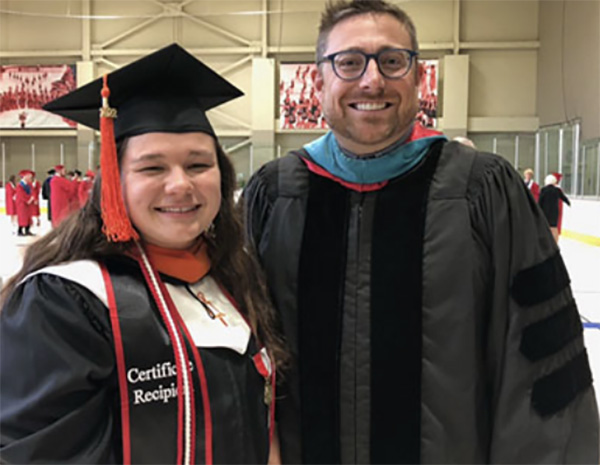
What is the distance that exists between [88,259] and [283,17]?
18.7 metres

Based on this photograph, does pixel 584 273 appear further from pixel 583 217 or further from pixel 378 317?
pixel 378 317

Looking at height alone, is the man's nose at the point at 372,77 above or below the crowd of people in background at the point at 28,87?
below

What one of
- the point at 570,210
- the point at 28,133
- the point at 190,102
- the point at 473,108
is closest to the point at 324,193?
the point at 190,102

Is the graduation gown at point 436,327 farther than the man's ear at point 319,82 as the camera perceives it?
No

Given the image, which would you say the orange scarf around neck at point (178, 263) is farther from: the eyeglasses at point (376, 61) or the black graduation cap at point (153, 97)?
the eyeglasses at point (376, 61)

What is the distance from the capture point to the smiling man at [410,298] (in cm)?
139

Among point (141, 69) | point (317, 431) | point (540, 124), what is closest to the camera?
point (141, 69)

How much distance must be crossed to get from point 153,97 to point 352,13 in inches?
22.3

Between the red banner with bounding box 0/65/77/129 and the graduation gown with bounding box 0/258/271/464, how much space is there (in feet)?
65.6

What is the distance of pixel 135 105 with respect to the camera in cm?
138

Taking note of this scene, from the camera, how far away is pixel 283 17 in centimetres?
1852

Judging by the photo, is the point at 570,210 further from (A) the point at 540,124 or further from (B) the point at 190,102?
(B) the point at 190,102

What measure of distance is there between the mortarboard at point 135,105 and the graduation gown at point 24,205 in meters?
11.4

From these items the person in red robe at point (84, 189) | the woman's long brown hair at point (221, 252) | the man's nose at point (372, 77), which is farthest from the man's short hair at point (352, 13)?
the person in red robe at point (84, 189)
